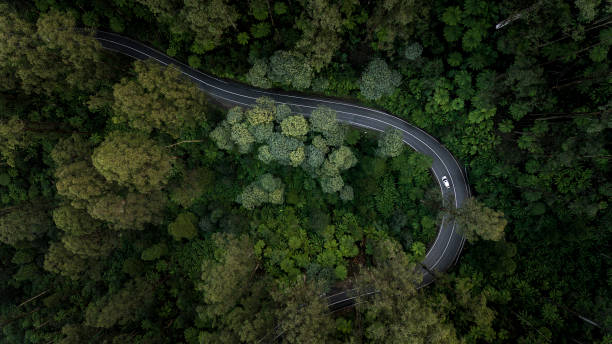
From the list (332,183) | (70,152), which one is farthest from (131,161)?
(332,183)

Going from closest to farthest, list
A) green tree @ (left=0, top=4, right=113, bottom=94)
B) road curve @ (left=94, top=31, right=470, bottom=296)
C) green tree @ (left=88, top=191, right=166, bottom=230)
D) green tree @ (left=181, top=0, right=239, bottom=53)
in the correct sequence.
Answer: green tree @ (left=181, top=0, right=239, bottom=53) → green tree @ (left=0, top=4, right=113, bottom=94) → green tree @ (left=88, top=191, right=166, bottom=230) → road curve @ (left=94, top=31, right=470, bottom=296)

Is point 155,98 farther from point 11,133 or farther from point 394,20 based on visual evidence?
point 394,20

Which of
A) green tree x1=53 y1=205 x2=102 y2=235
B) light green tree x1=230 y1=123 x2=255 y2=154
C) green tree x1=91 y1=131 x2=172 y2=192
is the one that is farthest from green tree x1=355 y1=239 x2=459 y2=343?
green tree x1=53 y1=205 x2=102 y2=235

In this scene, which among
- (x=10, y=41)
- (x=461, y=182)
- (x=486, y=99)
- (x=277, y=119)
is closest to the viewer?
(x=10, y=41)

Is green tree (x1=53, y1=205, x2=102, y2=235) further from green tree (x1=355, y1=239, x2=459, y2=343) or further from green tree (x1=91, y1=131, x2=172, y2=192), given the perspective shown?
green tree (x1=355, y1=239, x2=459, y2=343)

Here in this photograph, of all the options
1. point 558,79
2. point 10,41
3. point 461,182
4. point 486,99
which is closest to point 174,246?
point 10,41

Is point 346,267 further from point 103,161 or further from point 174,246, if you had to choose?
point 103,161

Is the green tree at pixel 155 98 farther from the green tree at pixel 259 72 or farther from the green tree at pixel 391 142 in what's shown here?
the green tree at pixel 391 142
